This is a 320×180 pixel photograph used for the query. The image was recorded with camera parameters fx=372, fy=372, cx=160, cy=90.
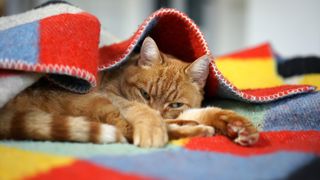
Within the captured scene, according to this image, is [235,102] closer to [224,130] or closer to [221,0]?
[224,130]

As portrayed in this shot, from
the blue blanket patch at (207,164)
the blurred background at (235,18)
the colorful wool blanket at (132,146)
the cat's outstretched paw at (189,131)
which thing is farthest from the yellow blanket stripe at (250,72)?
the blurred background at (235,18)

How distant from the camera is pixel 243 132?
0.97 meters

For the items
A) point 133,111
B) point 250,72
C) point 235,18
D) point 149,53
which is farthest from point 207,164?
point 235,18

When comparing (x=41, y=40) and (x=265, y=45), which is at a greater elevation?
(x=265, y=45)

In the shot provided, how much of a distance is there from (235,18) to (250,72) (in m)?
2.10

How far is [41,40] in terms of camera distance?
103 centimetres

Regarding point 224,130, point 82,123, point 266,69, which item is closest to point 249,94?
point 224,130

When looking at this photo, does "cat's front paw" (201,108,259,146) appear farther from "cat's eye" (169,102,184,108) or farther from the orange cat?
"cat's eye" (169,102,184,108)

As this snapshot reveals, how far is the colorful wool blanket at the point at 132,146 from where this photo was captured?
2.38 feet

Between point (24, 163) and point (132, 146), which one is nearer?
point (24, 163)

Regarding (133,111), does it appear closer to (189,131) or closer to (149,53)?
(189,131)

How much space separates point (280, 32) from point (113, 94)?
225cm

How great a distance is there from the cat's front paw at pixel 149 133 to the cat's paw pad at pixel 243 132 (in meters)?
0.18

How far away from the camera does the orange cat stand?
3.08ft
